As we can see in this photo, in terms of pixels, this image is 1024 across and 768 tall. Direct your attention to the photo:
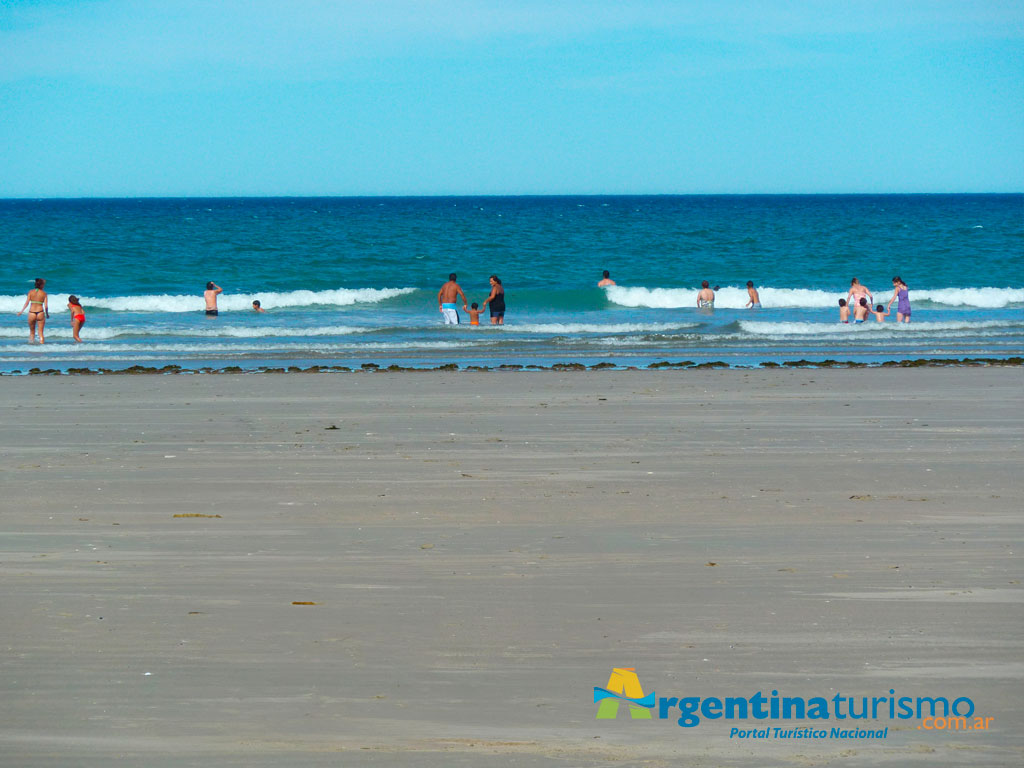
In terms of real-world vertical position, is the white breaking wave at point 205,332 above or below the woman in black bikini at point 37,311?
below

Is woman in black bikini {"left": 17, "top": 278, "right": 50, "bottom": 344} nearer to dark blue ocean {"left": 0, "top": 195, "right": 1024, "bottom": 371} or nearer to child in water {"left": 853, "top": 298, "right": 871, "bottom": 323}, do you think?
dark blue ocean {"left": 0, "top": 195, "right": 1024, "bottom": 371}

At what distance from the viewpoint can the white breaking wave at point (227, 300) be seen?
31.4 metres

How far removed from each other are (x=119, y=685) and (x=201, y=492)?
3295 mm

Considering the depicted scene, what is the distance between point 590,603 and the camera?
4.94 m

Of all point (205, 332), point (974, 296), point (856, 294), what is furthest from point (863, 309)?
point (205, 332)

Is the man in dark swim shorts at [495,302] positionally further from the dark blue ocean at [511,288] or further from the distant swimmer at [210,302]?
the distant swimmer at [210,302]

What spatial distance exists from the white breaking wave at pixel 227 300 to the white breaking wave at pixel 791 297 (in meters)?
7.52

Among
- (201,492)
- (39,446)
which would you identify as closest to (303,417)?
(39,446)

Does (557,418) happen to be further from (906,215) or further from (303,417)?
(906,215)

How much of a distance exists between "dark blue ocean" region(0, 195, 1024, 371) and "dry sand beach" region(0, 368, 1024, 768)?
813 cm

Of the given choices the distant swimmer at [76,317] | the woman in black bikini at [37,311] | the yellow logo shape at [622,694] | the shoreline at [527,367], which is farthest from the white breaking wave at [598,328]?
the yellow logo shape at [622,694]

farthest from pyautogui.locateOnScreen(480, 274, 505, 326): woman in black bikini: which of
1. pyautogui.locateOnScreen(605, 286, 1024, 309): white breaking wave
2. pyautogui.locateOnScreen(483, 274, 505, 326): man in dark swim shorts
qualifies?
pyautogui.locateOnScreen(605, 286, 1024, 309): white breaking wave

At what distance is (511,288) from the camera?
Result: 3750cm

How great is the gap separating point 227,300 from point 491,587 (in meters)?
30.1
